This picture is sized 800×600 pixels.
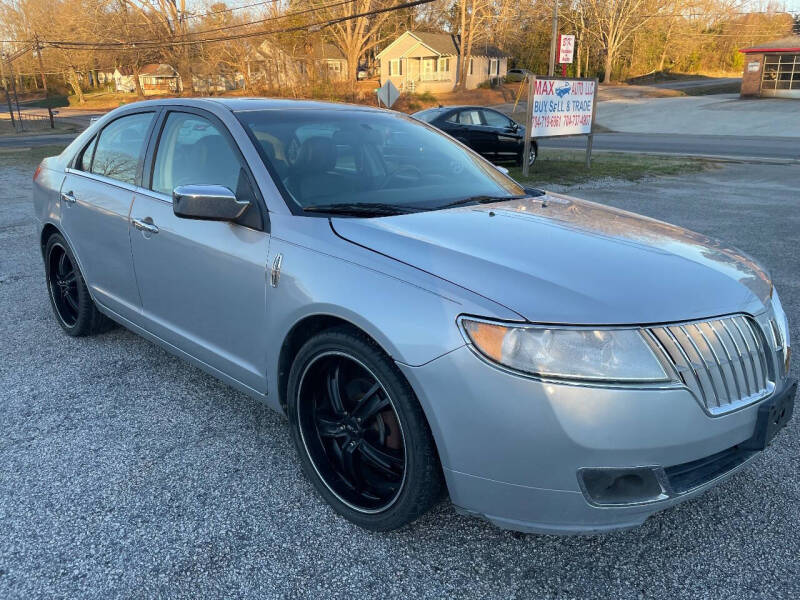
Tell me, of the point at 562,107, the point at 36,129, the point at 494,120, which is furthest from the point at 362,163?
the point at 36,129

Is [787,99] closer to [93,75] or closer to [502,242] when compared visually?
[502,242]

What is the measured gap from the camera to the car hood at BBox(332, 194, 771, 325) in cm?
207

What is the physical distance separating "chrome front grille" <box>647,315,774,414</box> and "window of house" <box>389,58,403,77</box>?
60545 millimetres

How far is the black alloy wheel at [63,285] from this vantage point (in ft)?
15.0

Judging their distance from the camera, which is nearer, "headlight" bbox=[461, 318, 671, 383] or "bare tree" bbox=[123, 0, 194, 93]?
"headlight" bbox=[461, 318, 671, 383]

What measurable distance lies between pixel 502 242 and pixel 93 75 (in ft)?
356

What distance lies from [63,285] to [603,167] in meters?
13.4

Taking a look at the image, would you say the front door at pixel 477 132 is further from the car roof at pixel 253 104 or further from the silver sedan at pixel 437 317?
the silver sedan at pixel 437 317

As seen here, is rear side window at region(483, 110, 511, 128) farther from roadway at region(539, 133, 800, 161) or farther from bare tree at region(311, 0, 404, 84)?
bare tree at region(311, 0, 404, 84)

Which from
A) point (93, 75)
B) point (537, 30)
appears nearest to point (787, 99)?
point (537, 30)

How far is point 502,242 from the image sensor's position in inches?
98.4

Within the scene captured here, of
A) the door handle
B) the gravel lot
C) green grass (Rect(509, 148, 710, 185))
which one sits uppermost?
the door handle

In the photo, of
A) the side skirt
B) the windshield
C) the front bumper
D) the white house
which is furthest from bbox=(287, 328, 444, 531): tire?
the white house

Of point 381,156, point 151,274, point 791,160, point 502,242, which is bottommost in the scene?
point 791,160
